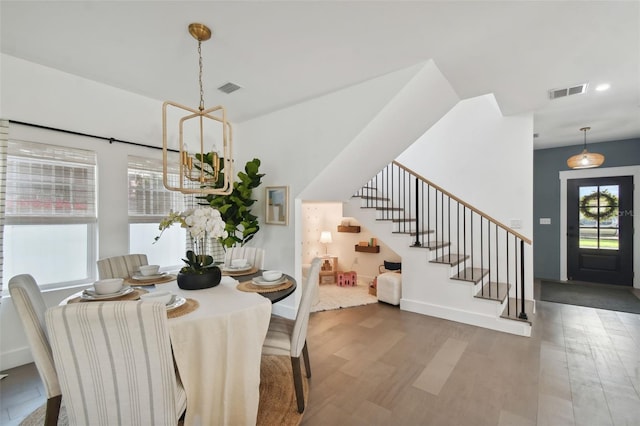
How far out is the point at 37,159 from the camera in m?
2.67

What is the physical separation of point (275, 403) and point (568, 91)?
436 cm

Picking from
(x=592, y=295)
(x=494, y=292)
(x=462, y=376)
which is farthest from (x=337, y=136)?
(x=592, y=295)

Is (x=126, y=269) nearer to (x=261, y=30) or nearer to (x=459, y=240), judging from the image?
(x=261, y=30)

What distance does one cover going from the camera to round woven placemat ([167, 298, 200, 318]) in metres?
1.54

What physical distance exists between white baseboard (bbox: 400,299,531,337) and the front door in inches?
138

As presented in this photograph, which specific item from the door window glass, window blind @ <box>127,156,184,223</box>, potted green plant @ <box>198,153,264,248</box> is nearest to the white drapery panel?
window blind @ <box>127,156,184,223</box>

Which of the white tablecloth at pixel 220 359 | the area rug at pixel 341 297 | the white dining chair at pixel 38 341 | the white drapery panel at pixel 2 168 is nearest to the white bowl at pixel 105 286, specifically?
the white dining chair at pixel 38 341

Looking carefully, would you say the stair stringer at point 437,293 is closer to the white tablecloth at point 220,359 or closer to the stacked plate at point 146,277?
the white tablecloth at point 220,359

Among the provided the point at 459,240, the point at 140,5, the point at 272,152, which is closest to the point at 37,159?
the point at 140,5

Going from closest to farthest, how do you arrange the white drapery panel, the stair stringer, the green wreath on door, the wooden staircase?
the white drapery panel → the stair stringer → the wooden staircase → the green wreath on door

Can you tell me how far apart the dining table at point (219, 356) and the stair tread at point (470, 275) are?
3.02 m

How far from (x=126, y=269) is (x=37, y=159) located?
1.35 m

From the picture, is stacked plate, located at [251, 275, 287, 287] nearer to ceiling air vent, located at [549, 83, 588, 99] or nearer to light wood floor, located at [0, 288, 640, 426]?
light wood floor, located at [0, 288, 640, 426]

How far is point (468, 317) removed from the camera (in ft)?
11.6
